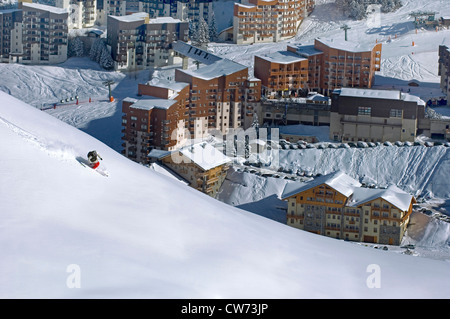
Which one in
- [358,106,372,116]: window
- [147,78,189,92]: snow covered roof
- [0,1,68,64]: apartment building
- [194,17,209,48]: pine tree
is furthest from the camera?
[0,1,68,64]: apartment building

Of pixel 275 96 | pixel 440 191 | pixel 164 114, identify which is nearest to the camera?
pixel 440 191

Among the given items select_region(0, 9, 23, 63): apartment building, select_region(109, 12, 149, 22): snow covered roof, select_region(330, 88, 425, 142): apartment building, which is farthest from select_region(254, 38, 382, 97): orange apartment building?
select_region(0, 9, 23, 63): apartment building

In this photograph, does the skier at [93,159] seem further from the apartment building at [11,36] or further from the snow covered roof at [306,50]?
the apartment building at [11,36]

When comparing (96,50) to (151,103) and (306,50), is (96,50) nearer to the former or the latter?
(306,50)

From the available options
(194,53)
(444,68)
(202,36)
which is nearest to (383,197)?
(444,68)

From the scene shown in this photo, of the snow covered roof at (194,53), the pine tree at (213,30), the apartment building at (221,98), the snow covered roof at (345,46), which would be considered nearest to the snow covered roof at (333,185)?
the apartment building at (221,98)

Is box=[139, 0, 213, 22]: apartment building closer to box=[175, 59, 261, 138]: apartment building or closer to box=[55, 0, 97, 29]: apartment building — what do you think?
box=[55, 0, 97, 29]: apartment building
